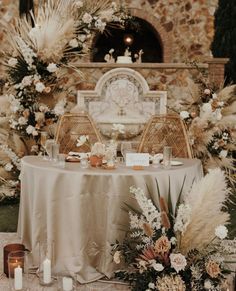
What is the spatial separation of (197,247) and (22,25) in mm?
2919

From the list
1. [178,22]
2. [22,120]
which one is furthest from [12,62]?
[178,22]

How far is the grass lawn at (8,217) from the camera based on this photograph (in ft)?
13.5

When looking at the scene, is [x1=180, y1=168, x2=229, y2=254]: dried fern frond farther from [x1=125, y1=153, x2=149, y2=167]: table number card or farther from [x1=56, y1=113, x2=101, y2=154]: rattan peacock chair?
[x1=56, y1=113, x2=101, y2=154]: rattan peacock chair

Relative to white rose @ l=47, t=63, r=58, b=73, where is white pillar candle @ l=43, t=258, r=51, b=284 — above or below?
below

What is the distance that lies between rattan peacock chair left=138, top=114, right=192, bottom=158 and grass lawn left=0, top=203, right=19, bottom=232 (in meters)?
1.24

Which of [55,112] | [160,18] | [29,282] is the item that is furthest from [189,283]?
[160,18]

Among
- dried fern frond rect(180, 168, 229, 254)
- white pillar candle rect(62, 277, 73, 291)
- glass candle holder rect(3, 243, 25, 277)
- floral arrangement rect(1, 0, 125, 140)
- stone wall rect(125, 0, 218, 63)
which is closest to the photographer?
dried fern frond rect(180, 168, 229, 254)

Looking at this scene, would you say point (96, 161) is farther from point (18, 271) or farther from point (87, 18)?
point (87, 18)

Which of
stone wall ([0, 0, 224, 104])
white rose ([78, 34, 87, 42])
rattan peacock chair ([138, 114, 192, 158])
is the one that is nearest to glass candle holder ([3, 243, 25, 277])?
rattan peacock chair ([138, 114, 192, 158])

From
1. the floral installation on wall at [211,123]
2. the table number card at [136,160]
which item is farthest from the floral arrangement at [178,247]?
the floral installation on wall at [211,123]

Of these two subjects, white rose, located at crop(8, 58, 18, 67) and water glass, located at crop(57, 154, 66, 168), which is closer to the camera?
water glass, located at crop(57, 154, 66, 168)

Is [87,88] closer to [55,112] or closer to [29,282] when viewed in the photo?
[55,112]

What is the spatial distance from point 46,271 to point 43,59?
2404 millimetres

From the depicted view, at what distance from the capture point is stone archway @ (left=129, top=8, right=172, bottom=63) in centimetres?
923
